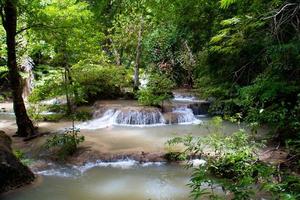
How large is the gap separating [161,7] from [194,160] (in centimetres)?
352

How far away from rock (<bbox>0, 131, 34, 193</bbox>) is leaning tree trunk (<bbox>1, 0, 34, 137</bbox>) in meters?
2.79

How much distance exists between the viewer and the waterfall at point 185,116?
44.3 ft

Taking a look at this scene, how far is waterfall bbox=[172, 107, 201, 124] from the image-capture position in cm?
1350

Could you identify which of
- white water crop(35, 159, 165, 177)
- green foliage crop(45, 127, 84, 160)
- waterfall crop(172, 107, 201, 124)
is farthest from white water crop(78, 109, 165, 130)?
white water crop(35, 159, 165, 177)

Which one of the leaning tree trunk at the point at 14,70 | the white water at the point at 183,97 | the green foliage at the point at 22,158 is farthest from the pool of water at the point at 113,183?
the white water at the point at 183,97

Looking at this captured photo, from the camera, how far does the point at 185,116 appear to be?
539 inches

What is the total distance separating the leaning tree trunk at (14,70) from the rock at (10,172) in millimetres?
2789

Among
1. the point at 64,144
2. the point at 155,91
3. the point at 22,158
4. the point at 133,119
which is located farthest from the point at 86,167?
the point at 155,91

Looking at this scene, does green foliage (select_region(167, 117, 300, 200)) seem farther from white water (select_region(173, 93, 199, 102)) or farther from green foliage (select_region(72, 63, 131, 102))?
white water (select_region(173, 93, 199, 102))

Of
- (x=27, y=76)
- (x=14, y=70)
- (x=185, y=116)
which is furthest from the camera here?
(x=27, y=76)

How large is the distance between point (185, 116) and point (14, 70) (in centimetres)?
656

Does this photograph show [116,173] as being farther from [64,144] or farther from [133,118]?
[133,118]

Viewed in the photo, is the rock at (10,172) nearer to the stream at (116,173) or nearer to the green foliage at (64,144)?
the stream at (116,173)

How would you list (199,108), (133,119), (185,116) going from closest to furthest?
(133,119) < (185,116) < (199,108)
